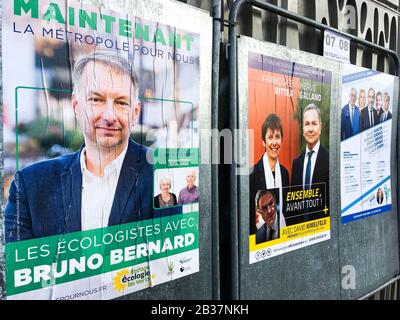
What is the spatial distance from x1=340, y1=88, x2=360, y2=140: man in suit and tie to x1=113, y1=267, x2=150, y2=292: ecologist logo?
1856 mm

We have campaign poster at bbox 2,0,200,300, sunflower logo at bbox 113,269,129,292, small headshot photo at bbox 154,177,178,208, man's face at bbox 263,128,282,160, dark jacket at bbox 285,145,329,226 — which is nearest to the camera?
campaign poster at bbox 2,0,200,300

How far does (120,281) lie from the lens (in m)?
1.95

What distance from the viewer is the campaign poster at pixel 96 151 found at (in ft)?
5.31

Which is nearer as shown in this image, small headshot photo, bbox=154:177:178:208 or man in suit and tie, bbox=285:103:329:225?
small headshot photo, bbox=154:177:178:208

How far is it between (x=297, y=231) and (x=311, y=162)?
Result: 1.47ft

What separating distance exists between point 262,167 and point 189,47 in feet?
2.59

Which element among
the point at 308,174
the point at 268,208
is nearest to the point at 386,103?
the point at 308,174

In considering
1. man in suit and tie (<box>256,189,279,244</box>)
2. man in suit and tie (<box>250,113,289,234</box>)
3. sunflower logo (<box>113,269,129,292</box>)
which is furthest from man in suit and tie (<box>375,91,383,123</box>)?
sunflower logo (<box>113,269,129,292</box>)

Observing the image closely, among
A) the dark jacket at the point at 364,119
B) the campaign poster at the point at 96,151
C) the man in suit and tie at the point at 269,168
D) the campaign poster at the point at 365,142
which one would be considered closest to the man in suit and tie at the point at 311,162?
the man in suit and tie at the point at 269,168

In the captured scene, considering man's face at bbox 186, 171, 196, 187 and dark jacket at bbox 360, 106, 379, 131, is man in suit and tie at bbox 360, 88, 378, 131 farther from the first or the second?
man's face at bbox 186, 171, 196, 187

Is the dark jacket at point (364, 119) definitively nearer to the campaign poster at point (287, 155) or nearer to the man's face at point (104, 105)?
the campaign poster at point (287, 155)

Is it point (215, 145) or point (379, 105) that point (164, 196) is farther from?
point (379, 105)

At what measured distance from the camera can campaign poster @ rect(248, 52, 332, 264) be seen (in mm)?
2570
